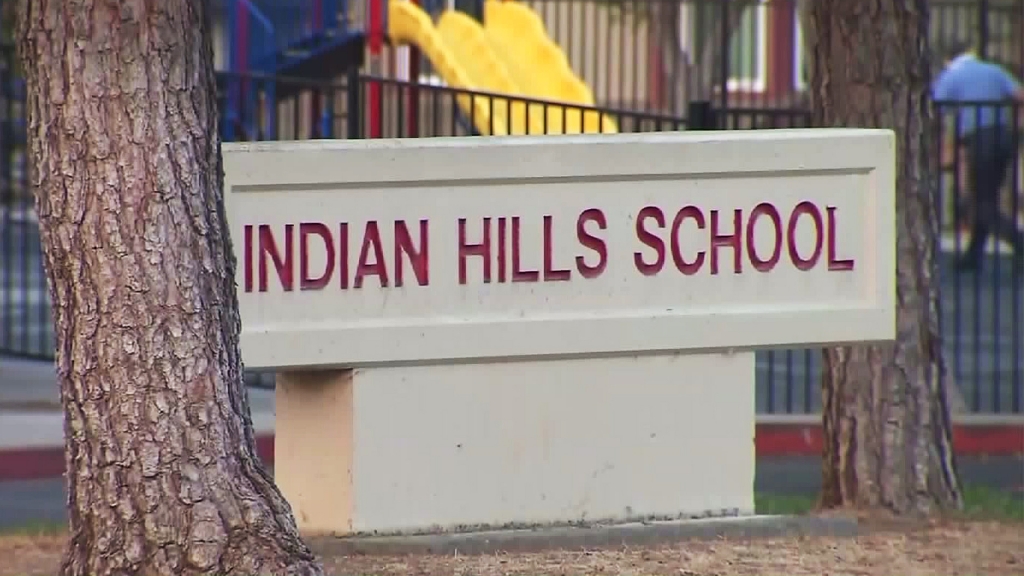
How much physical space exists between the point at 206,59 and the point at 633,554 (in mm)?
2205

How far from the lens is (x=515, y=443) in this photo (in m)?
6.73

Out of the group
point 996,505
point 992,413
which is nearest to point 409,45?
point 992,413

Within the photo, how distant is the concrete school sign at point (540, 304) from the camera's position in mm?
6363

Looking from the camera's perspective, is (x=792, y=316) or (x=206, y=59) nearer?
(x=206, y=59)

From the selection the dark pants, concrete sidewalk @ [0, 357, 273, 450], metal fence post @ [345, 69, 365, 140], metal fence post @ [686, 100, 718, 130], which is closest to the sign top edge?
metal fence post @ [686, 100, 718, 130]

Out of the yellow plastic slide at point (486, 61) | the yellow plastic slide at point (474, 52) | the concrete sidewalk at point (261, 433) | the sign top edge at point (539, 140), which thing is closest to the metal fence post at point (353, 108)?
the concrete sidewalk at point (261, 433)

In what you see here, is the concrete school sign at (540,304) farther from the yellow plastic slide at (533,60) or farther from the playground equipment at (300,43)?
the yellow plastic slide at (533,60)

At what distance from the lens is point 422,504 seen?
21.8 feet

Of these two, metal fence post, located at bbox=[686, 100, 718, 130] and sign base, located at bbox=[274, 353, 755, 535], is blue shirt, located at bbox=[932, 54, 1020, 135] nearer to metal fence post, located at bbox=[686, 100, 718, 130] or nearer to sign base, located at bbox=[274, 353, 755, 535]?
metal fence post, located at bbox=[686, 100, 718, 130]

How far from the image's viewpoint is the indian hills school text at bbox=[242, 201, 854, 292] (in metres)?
6.34

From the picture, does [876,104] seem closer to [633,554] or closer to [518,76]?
[633,554]

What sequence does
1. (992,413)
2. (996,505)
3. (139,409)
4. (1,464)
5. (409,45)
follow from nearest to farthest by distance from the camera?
(139,409), (996,505), (1,464), (992,413), (409,45)

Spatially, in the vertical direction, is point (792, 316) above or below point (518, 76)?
below

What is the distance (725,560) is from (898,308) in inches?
58.4
